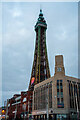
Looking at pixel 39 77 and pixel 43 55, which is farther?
pixel 43 55

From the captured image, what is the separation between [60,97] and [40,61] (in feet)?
185

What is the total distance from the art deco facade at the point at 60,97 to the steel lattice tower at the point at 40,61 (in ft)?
109

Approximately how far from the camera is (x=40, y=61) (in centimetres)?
11325

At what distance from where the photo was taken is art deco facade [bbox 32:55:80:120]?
5716 centimetres

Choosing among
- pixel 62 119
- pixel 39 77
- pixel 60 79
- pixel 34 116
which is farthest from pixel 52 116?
pixel 39 77

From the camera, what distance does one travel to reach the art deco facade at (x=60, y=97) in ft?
188

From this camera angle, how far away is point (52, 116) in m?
58.7

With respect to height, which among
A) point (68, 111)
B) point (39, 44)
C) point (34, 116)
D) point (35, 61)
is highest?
point (39, 44)

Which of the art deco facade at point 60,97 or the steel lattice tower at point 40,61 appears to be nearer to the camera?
the art deco facade at point 60,97

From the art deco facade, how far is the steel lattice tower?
1302 inches

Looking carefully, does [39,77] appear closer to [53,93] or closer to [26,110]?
[26,110]

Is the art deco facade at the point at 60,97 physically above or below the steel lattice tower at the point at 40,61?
below

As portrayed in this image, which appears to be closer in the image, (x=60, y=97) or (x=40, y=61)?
(x=60, y=97)

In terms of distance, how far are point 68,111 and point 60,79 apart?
1292 centimetres
